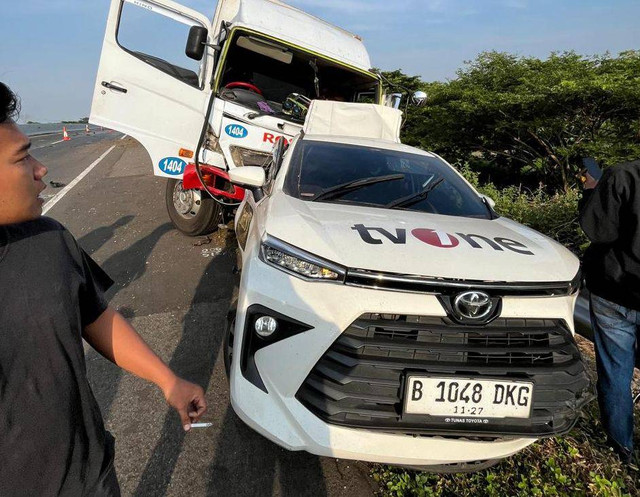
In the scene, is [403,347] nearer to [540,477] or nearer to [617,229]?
[540,477]

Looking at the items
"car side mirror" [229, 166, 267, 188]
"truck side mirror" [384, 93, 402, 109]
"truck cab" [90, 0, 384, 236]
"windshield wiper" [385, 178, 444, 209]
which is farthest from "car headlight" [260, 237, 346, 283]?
"truck side mirror" [384, 93, 402, 109]

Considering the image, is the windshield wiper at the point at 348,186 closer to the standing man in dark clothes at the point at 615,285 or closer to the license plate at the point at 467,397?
the standing man in dark clothes at the point at 615,285

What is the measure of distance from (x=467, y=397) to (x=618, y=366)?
1181mm

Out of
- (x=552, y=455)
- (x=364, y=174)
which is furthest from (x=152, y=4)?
(x=552, y=455)

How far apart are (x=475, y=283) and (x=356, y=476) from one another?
1.22 meters

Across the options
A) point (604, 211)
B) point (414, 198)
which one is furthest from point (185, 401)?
point (604, 211)

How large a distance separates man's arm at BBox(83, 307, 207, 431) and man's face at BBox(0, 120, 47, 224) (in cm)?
39

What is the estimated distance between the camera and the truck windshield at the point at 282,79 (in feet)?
→ 18.6

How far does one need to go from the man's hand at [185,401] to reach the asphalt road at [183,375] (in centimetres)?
107

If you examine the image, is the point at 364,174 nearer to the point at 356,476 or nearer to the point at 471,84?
the point at 356,476

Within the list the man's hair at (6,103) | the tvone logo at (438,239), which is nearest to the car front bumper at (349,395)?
the tvone logo at (438,239)

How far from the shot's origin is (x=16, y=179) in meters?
0.97

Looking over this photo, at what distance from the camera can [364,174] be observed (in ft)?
9.96

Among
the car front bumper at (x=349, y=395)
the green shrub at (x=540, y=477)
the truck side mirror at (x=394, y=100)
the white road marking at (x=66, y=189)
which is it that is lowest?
the white road marking at (x=66, y=189)
